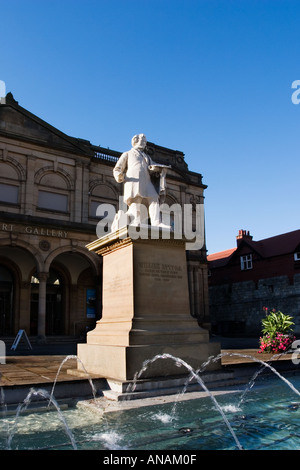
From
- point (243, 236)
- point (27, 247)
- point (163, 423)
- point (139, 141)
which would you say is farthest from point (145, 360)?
point (243, 236)

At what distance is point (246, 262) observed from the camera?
124ft

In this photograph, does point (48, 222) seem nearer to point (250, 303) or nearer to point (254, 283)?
point (254, 283)

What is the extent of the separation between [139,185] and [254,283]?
3054cm

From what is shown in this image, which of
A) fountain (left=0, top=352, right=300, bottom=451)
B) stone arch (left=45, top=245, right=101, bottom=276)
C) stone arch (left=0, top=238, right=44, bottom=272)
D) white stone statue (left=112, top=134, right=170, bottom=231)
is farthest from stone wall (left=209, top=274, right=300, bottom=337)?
fountain (left=0, top=352, right=300, bottom=451)

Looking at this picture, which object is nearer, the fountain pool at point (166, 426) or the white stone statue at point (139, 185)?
the fountain pool at point (166, 426)

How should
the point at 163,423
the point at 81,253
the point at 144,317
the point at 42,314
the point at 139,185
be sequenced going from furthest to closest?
1. the point at 81,253
2. the point at 42,314
3. the point at 139,185
4. the point at 144,317
5. the point at 163,423

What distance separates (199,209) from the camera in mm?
34438

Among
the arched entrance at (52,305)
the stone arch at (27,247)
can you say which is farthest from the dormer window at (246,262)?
the stone arch at (27,247)

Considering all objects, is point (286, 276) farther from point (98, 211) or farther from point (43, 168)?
Answer: point (43, 168)

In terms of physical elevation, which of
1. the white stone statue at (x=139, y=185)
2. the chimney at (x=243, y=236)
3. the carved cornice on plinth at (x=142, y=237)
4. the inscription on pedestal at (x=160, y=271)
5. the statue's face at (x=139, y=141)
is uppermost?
the chimney at (x=243, y=236)

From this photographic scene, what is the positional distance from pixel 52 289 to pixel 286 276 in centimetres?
1931

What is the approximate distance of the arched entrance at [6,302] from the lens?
24.8 meters

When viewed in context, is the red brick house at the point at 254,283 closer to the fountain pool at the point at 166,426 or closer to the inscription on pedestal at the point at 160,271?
the inscription on pedestal at the point at 160,271
